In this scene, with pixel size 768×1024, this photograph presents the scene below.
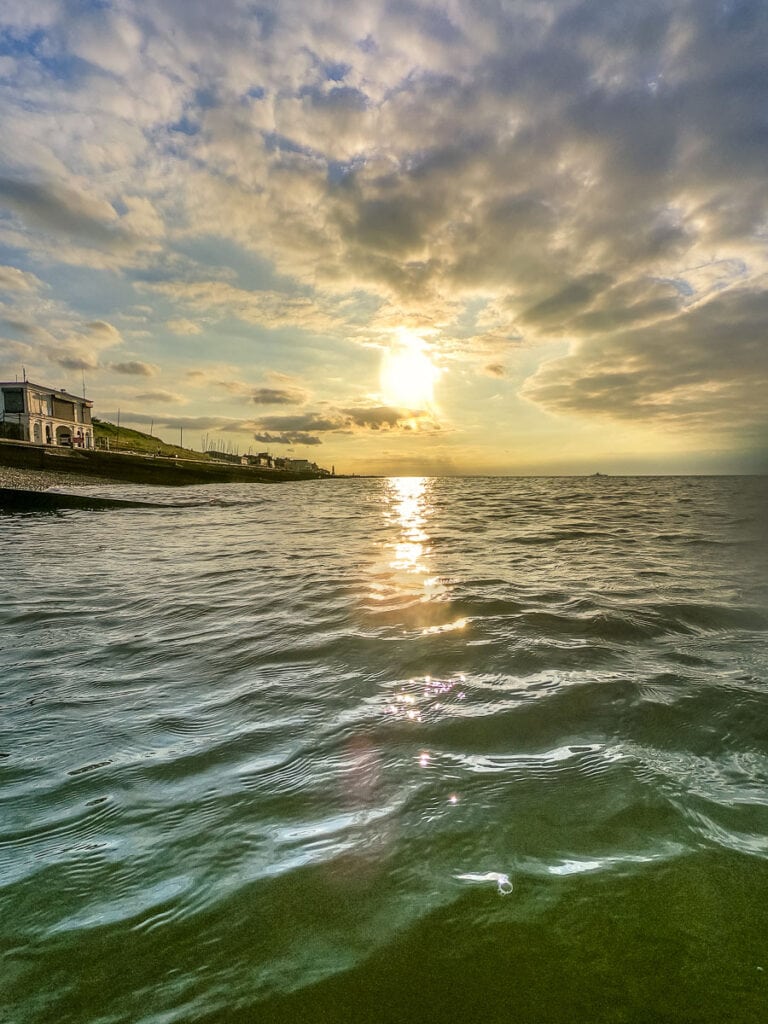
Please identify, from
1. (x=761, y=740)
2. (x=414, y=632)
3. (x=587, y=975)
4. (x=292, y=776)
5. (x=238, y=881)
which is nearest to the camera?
(x=587, y=975)

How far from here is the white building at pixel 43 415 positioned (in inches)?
2532

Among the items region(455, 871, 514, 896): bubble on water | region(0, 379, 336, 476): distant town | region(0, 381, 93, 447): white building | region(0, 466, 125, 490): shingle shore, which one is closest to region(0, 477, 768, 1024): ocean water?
region(455, 871, 514, 896): bubble on water

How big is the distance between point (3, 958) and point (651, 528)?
16099 mm

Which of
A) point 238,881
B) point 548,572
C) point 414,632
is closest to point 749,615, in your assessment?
point 548,572

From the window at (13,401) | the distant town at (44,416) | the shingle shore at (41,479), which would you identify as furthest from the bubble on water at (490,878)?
the window at (13,401)

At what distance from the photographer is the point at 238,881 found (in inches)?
70.3

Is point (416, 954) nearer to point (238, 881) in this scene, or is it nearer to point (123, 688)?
point (238, 881)

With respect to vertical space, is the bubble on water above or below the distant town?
below

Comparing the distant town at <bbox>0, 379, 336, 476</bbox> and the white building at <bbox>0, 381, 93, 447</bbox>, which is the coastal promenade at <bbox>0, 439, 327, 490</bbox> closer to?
the distant town at <bbox>0, 379, 336, 476</bbox>

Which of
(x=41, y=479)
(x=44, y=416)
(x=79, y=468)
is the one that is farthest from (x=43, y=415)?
(x=41, y=479)

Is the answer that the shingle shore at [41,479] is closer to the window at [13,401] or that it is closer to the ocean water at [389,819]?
the window at [13,401]

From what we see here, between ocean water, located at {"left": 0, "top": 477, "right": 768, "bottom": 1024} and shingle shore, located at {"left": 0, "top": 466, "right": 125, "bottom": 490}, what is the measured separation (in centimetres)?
3376

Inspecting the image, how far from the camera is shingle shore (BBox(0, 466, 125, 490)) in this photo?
110 feet

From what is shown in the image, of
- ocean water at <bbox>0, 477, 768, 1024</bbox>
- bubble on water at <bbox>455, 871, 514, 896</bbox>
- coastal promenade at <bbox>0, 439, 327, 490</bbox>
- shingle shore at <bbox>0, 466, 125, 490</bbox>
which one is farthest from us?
coastal promenade at <bbox>0, 439, 327, 490</bbox>
